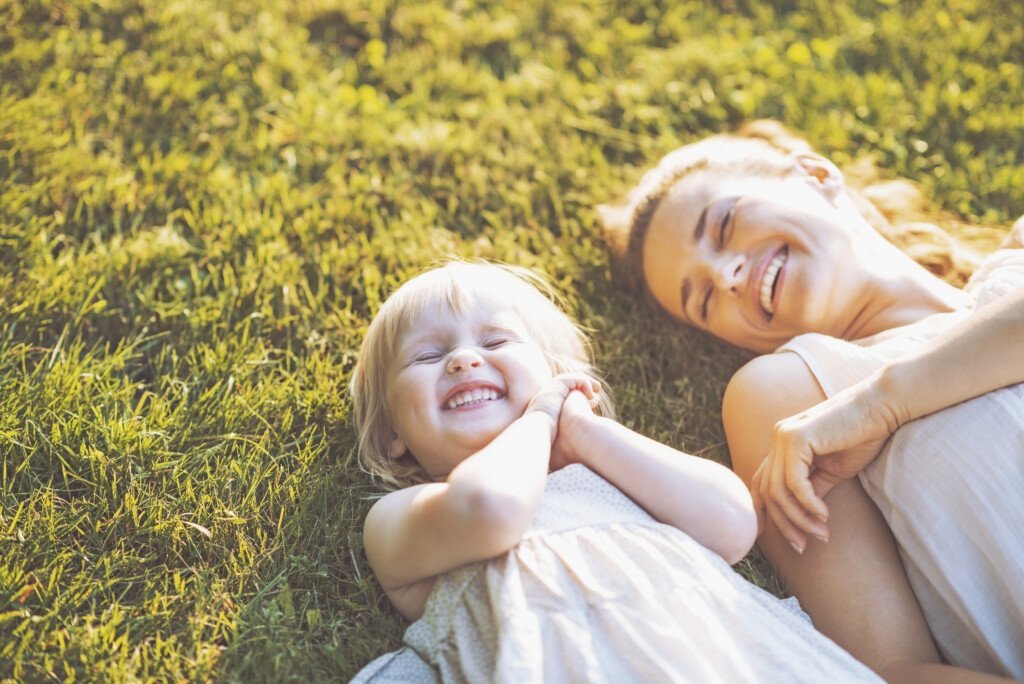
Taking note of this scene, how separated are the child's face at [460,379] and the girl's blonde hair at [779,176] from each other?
100cm

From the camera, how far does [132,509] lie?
269cm

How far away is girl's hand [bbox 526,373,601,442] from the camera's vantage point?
100 inches

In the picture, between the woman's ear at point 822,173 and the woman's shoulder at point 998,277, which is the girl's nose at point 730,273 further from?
the woman's shoulder at point 998,277

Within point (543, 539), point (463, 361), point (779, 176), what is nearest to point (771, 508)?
point (543, 539)

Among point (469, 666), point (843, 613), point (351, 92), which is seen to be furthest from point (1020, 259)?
point (351, 92)

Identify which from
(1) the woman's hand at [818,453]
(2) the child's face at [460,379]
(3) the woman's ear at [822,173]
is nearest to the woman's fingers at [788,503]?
(1) the woman's hand at [818,453]

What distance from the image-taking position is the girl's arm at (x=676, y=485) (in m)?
2.38

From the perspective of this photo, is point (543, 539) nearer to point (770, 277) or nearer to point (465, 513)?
point (465, 513)

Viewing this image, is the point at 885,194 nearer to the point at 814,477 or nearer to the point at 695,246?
the point at 695,246

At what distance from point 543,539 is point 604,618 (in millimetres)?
263

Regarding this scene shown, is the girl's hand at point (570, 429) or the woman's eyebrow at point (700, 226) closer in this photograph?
the girl's hand at point (570, 429)

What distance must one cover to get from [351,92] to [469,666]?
2.99 meters

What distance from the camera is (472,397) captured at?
261 cm

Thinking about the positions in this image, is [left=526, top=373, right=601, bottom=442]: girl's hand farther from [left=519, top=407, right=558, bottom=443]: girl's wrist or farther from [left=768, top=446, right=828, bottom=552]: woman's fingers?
[left=768, top=446, right=828, bottom=552]: woman's fingers
